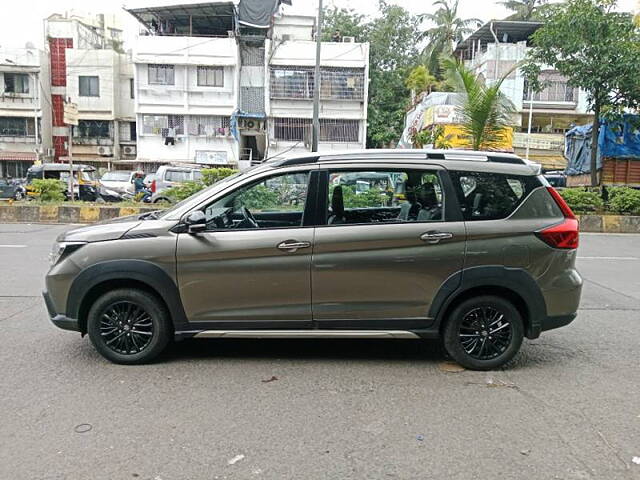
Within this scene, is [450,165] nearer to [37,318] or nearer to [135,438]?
[135,438]

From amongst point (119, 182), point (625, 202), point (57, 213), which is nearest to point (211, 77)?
point (119, 182)

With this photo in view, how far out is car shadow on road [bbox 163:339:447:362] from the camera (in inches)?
189

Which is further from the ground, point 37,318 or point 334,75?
point 334,75

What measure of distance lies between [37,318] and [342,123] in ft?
100.0

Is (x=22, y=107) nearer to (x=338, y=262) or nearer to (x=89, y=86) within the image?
(x=89, y=86)

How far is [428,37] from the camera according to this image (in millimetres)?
38656

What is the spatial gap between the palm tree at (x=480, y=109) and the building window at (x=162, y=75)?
884 inches

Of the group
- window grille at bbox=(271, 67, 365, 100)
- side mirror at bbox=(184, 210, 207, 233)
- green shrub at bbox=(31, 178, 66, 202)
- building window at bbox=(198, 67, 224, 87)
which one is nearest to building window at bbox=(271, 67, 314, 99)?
window grille at bbox=(271, 67, 365, 100)

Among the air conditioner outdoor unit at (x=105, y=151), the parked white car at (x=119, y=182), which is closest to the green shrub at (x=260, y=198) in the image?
the parked white car at (x=119, y=182)

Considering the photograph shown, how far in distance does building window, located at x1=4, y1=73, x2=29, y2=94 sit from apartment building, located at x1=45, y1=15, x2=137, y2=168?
1.86 meters

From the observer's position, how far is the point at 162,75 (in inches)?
1344

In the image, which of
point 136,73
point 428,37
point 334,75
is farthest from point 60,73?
point 428,37

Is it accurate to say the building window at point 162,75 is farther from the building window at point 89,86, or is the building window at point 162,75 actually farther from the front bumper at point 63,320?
the front bumper at point 63,320

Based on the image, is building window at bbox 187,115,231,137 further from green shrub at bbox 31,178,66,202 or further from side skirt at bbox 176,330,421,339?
side skirt at bbox 176,330,421,339
